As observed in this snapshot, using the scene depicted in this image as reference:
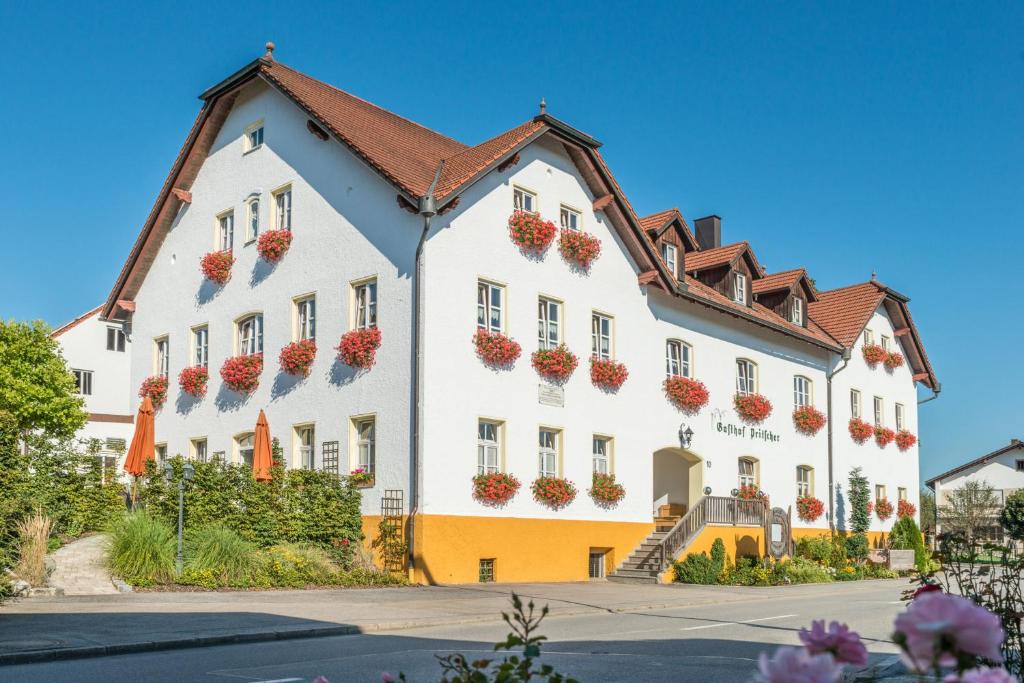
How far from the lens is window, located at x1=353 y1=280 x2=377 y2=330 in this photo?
2334cm

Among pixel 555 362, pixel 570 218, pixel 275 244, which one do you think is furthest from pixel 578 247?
pixel 275 244

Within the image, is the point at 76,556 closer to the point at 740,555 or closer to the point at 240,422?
the point at 240,422

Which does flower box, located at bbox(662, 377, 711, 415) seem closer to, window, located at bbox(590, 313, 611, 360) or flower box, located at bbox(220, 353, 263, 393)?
window, located at bbox(590, 313, 611, 360)

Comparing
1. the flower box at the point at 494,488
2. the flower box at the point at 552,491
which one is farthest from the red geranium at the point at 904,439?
the flower box at the point at 494,488

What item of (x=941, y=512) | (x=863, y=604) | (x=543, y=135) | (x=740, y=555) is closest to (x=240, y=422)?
(x=543, y=135)

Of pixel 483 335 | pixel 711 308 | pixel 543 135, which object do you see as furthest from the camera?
pixel 711 308

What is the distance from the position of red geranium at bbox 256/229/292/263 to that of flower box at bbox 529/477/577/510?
803 centimetres

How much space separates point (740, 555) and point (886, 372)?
1511 cm

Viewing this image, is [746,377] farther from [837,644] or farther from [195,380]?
[837,644]

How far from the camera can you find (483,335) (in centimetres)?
2302

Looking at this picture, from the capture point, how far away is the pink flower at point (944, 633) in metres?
1.93

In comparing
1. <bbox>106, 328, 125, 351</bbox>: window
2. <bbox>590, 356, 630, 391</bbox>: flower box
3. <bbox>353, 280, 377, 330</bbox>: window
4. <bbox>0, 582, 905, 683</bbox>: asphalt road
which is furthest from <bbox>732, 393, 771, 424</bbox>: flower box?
<bbox>106, 328, 125, 351</bbox>: window

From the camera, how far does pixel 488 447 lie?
23203 millimetres

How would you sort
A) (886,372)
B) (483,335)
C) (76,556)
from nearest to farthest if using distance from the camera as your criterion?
1. (76,556)
2. (483,335)
3. (886,372)
